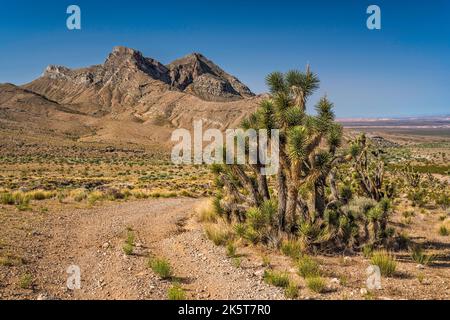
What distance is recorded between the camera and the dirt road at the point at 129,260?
7398mm

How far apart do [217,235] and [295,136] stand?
407 cm

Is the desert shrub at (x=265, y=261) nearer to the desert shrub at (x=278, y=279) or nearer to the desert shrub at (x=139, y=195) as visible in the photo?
the desert shrub at (x=278, y=279)

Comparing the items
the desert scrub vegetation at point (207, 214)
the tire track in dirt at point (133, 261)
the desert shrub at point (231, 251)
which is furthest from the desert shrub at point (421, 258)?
the desert scrub vegetation at point (207, 214)

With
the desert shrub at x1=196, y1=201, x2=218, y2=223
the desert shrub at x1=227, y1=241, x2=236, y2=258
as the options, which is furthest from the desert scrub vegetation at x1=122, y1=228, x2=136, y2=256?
the desert shrub at x1=196, y1=201, x2=218, y2=223

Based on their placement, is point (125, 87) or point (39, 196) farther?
point (125, 87)

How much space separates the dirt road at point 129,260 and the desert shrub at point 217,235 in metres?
0.20

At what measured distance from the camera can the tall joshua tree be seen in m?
9.25

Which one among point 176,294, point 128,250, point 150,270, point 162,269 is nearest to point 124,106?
point 128,250

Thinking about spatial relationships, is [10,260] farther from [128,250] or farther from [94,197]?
[94,197]

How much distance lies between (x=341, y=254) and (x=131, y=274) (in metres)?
5.44

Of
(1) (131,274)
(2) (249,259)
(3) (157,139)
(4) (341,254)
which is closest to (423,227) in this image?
(4) (341,254)

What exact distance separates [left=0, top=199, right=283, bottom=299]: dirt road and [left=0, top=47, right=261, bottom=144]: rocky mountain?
207 feet

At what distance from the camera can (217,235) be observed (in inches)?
438

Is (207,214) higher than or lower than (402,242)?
higher
